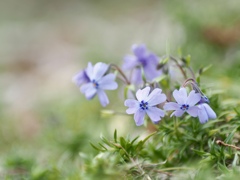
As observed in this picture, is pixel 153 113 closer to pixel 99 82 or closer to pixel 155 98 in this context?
pixel 155 98

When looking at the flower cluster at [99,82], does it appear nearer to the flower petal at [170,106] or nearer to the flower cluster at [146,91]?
the flower cluster at [146,91]

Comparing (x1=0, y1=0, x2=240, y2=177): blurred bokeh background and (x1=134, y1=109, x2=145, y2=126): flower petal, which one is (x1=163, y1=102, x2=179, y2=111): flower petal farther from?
(x1=0, y1=0, x2=240, y2=177): blurred bokeh background

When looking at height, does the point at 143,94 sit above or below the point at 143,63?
below

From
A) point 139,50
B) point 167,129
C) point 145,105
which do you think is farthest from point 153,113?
point 139,50

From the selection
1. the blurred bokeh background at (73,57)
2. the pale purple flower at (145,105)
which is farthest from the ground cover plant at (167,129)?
the blurred bokeh background at (73,57)

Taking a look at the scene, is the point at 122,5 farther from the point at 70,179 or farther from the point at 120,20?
the point at 70,179

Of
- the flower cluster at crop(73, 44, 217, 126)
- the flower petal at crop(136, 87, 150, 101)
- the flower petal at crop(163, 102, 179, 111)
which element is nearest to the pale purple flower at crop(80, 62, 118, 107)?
the flower cluster at crop(73, 44, 217, 126)
